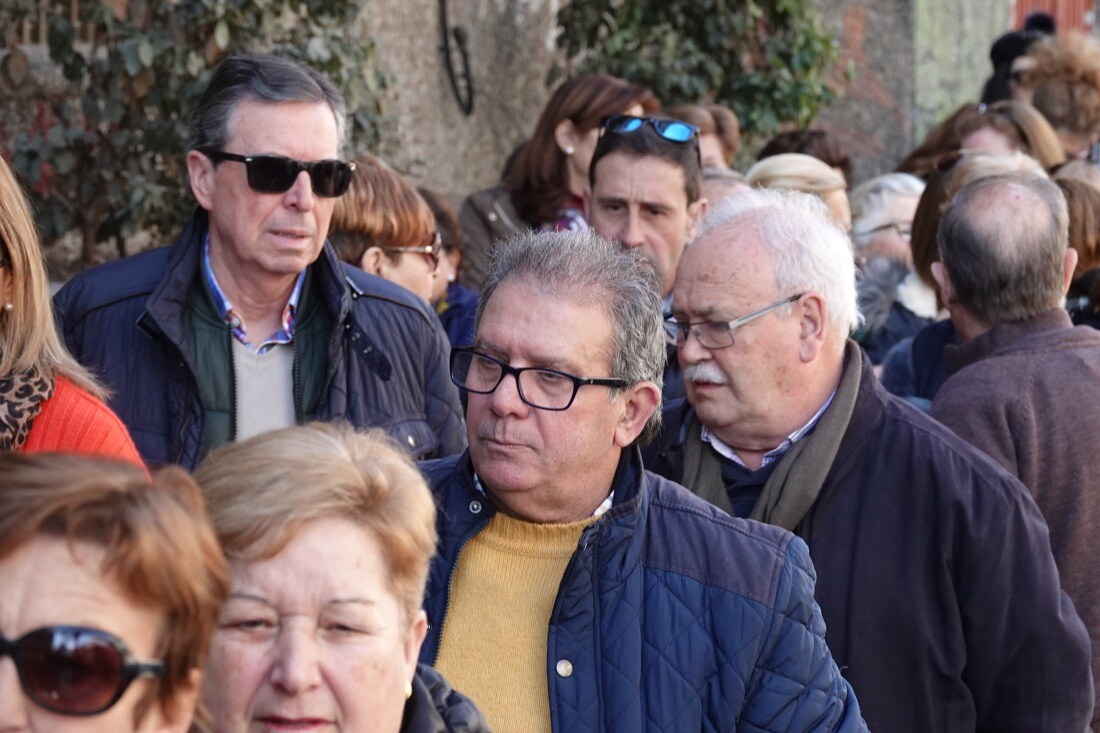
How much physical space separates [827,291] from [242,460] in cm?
197

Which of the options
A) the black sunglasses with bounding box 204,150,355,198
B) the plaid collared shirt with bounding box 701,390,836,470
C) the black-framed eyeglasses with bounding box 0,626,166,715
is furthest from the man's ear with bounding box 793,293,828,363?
the black-framed eyeglasses with bounding box 0,626,166,715

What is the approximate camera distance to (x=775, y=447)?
3939mm

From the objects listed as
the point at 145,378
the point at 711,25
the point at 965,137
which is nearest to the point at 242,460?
the point at 145,378

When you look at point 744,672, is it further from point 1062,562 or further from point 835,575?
point 1062,562

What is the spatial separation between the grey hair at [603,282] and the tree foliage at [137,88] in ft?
10.1

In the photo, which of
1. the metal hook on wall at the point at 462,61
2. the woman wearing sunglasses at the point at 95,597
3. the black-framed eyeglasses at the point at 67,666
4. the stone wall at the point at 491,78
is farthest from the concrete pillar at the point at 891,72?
the black-framed eyeglasses at the point at 67,666

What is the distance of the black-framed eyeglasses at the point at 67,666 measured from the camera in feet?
6.07

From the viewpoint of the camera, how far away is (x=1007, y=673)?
11.8ft

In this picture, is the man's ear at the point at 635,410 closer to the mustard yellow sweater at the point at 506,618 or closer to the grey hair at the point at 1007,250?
the mustard yellow sweater at the point at 506,618

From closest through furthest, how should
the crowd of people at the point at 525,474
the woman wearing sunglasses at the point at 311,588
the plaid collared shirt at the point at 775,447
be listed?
the crowd of people at the point at 525,474 < the woman wearing sunglasses at the point at 311,588 < the plaid collared shirt at the point at 775,447

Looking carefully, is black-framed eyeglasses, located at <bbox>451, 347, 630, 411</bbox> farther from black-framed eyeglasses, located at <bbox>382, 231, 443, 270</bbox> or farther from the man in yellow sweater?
black-framed eyeglasses, located at <bbox>382, 231, 443, 270</bbox>

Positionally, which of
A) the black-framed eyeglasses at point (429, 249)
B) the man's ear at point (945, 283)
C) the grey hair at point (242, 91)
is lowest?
the man's ear at point (945, 283)

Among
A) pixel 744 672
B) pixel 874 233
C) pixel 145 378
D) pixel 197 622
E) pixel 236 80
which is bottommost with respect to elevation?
pixel 874 233

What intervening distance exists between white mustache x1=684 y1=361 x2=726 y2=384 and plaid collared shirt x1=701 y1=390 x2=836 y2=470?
0.16 meters
